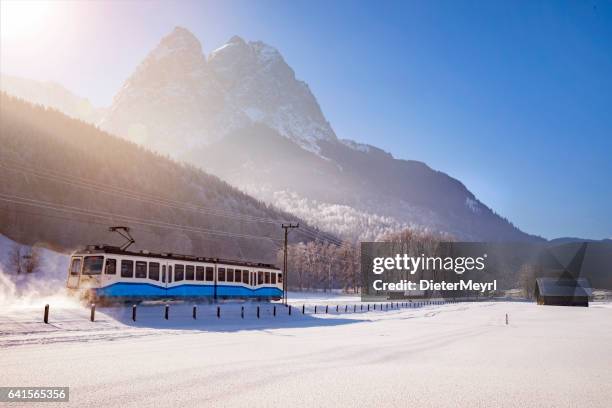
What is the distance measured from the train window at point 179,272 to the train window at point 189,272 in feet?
1.08

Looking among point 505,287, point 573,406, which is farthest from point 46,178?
point 505,287

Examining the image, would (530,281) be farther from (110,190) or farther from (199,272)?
(199,272)

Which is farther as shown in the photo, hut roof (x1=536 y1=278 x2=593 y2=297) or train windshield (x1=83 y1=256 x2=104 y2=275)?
hut roof (x1=536 y1=278 x2=593 y2=297)

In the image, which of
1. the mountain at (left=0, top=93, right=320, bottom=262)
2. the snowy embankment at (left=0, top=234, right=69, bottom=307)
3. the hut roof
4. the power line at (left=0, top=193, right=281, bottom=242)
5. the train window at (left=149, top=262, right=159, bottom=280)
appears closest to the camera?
the train window at (left=149, top=262, right=159, bottom=280)

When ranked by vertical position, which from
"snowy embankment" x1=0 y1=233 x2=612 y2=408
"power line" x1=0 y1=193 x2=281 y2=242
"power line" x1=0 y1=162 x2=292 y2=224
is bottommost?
"snowy embankment" x1=0 y1=233 x2=612 y2=408

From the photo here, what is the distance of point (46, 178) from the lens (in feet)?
284

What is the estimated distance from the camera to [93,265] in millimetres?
29406

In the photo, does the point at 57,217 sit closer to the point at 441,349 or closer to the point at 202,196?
the point at 202,196

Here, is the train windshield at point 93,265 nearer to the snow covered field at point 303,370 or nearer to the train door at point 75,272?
the train door at point 75,272

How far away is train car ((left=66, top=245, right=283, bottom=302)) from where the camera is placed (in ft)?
95.8

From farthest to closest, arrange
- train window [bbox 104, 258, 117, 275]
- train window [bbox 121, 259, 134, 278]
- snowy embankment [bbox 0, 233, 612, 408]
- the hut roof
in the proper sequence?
the hut roof, train window [bbox 121, 259, 134, 278], train window [bbox 104, 258, 117, 275], snowy embankment [bbox 0, 233, 612, 408]

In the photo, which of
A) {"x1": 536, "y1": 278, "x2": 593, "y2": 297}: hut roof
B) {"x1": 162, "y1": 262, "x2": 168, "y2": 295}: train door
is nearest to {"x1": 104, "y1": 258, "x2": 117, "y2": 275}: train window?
{"x1": 162, "y1": 262, "x2": 168, "y2": 295}: train door

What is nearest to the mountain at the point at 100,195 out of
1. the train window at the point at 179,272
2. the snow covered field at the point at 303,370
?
the train window at the point at 179,272

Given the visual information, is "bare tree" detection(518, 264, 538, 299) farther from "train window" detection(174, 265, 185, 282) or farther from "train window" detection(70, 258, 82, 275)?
"train window" detection(70, 258, 82, 275)
